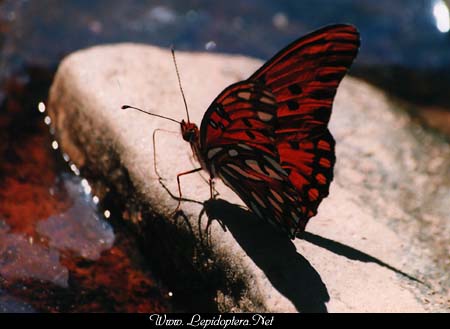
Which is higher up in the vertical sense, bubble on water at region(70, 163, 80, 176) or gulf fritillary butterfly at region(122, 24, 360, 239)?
gulf fritillary butterfly at region(122, 24, 360, 239)

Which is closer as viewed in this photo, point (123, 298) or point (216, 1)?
point (123, 298)

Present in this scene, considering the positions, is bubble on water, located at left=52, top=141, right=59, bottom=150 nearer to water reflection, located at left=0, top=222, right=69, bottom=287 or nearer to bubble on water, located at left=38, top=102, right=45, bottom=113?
bubble on water, located at left=38, top=102, right=45, bottom=113

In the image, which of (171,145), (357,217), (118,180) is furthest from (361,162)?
(118,180)

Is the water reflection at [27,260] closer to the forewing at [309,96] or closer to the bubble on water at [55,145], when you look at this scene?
the bubble on water at [55,145]

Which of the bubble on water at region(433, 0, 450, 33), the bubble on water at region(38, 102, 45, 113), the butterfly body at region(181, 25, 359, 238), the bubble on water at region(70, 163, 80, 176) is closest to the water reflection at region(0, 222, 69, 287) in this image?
the bubble on water at region(70, 163, 80, 176)

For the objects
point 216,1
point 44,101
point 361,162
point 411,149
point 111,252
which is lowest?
point 111,252

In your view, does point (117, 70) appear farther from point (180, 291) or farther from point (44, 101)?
point (180, 291)

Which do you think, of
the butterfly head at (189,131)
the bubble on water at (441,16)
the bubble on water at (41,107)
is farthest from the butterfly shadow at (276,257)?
the bubble on water at (441,16)

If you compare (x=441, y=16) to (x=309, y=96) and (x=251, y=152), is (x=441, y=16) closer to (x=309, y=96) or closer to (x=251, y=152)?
(x=309, y=96)
